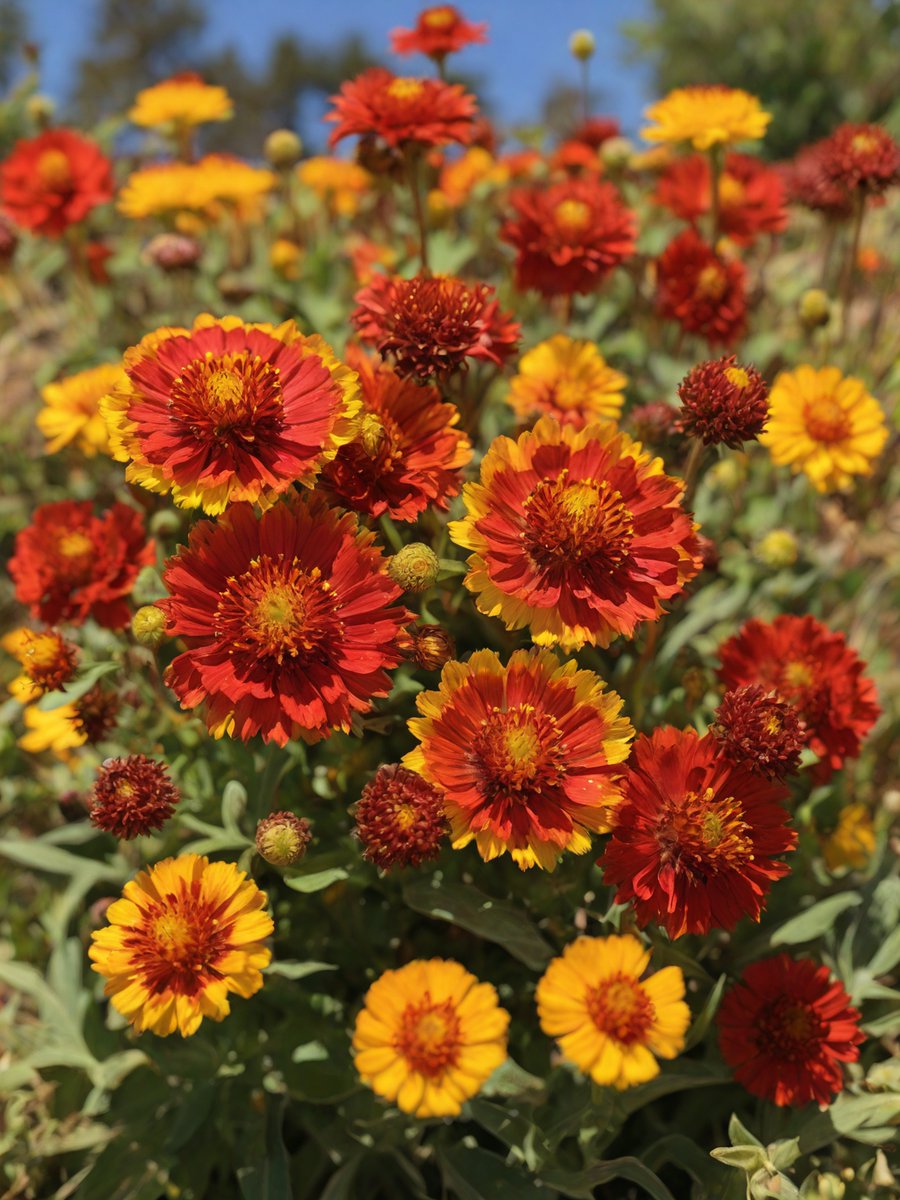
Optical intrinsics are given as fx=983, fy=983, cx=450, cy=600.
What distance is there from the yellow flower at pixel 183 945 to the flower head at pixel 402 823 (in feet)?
0.65

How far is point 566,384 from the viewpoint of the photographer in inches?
81.6

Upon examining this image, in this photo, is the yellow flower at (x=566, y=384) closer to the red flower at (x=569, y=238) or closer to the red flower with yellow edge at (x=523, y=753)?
the red flower at (x=569, y=238)

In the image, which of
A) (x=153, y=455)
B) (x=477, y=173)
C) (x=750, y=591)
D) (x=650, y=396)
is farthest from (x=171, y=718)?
(x=477, y=173)

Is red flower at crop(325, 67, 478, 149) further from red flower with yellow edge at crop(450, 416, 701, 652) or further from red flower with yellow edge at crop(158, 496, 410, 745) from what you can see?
red flower with yellow edge at crop(158, 496, 410, 745)

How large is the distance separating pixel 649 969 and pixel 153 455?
3.97 ft

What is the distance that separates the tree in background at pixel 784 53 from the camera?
9180mm

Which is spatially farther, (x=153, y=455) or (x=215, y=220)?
(x=215, y=220)

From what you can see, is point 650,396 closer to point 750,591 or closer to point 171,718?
point 750,591

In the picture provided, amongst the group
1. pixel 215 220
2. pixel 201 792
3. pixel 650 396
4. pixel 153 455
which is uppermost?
pixel 215 220

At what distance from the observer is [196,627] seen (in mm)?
1484

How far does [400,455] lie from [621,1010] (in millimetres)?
920

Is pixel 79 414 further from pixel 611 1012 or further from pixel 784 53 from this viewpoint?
pixel 784 53

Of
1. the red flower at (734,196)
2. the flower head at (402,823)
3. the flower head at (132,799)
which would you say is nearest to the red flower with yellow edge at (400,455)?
the flower head at (402,823)

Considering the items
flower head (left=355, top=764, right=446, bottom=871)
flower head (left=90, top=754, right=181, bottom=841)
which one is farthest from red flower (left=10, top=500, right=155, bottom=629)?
flower head (left=355, top=764, right=446, bottom=871)
